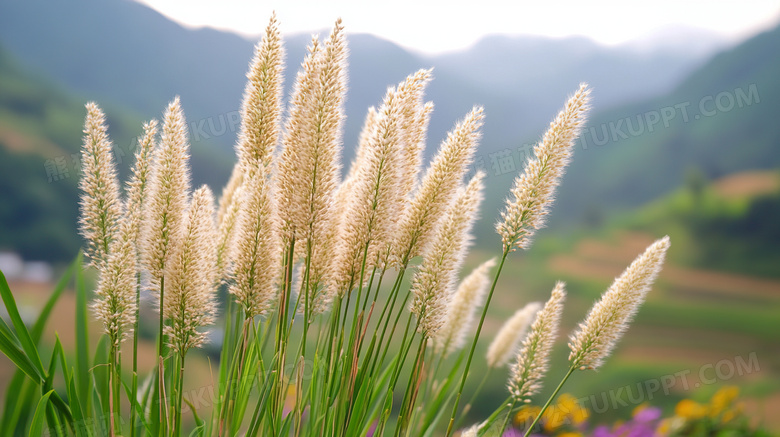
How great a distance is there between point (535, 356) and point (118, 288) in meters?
0.92

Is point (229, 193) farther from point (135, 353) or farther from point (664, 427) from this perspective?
point (664, 427)

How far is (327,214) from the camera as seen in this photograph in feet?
4.06

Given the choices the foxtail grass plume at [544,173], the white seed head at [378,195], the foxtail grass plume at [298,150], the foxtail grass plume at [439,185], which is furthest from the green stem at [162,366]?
the foxtail grass plume at [544,173]

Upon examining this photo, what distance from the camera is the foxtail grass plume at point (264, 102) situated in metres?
1.28

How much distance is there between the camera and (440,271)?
129cm

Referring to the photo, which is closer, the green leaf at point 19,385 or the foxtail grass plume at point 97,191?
the foxtail grass plume at point 97,191

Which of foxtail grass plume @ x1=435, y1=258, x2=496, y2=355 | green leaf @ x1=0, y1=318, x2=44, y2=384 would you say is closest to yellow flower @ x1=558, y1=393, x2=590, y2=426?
foxtail grass plume @ x1=435, y1=258, x2=496, y2=355

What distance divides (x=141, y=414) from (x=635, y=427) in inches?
113

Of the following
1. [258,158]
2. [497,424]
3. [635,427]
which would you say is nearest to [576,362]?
[497,424]

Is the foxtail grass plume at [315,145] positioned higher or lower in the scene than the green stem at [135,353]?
higher

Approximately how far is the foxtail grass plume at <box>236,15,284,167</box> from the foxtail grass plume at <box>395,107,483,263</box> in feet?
1.13

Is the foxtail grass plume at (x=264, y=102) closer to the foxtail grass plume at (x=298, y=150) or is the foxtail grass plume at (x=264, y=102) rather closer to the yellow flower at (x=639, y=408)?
the foxtail grass plume at (x=298, y=150)

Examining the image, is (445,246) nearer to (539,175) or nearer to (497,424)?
(539,175)

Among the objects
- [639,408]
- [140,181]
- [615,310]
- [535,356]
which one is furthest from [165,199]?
[639,408]
